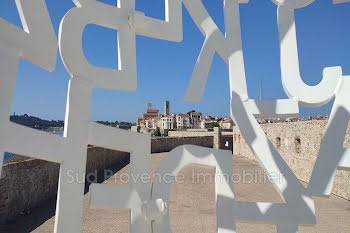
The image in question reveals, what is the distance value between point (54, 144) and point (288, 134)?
11.7 m

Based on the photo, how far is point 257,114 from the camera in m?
2.45

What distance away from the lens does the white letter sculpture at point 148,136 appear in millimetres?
1795

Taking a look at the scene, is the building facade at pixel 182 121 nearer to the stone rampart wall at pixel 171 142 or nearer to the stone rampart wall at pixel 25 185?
the stone rampart wall at pixel 171 142

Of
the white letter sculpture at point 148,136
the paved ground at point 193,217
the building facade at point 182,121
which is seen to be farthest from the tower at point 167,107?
the white letter sculpture at point 148,136

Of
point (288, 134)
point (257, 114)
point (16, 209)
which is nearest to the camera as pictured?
point (257, 114)

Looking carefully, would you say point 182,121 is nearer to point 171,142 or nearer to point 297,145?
point 171,142

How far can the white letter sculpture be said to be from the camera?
5.89ft

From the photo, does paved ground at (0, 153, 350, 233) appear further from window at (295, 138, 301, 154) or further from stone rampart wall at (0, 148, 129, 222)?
window at (295, 138, 301, 154)

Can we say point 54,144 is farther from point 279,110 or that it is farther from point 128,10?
point 279,110

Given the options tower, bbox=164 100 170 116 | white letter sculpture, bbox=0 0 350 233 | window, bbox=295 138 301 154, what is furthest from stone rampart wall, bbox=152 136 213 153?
tower, bbox=164 100 170 116

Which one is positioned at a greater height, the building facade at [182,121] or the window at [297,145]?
the building facade at [182,121]

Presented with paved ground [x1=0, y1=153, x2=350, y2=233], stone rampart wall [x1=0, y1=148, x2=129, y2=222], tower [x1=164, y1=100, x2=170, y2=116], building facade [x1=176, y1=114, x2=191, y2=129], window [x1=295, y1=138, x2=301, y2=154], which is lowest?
paved ground [x1=0, y1=153, x2=350, y2=233]

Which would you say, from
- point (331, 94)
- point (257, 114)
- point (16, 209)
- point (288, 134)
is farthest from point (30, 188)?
point (288, 134)

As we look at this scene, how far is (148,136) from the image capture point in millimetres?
2316
